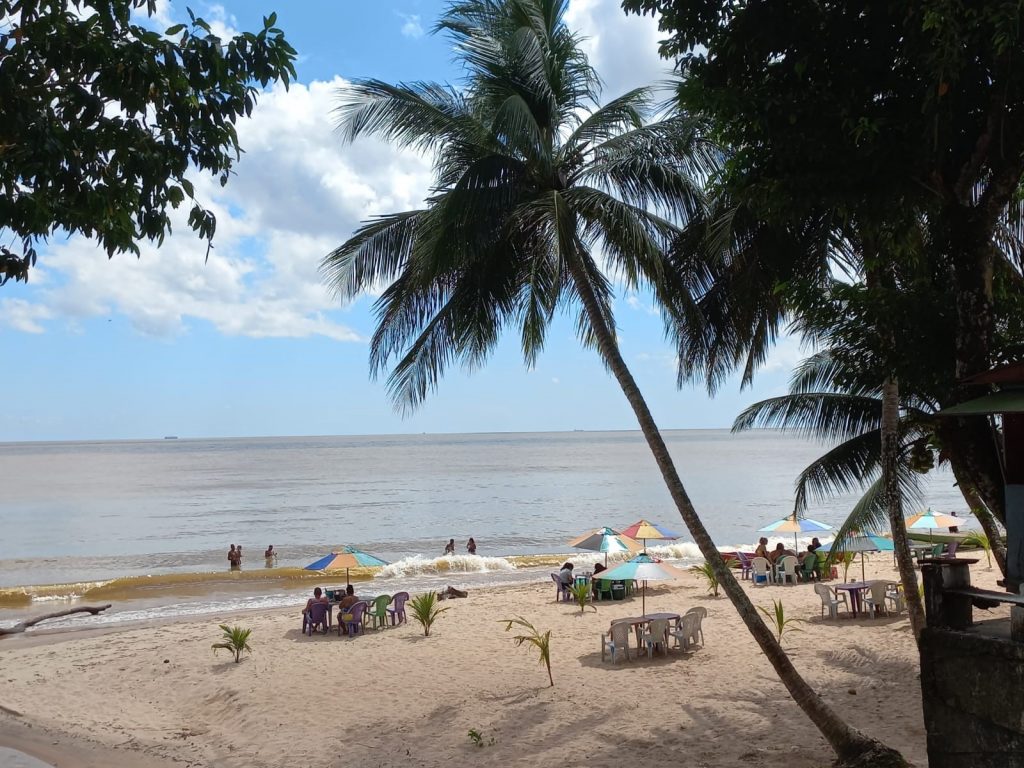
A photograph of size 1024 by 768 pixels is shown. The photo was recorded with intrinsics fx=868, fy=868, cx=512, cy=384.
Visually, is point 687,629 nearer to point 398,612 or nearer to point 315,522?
point 398,612

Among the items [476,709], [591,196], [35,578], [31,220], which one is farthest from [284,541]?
[31,220]

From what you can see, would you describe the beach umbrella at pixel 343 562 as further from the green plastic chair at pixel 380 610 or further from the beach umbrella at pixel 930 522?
the beach umbrella at pixel 930 522

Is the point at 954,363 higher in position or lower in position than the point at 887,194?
lower

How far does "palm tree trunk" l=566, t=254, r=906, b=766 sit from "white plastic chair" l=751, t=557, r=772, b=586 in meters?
10.2

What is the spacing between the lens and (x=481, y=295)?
9.62 m

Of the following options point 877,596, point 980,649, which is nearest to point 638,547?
point 877,596

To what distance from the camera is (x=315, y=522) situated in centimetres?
4278

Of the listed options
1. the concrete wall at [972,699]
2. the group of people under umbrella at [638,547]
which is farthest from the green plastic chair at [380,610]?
the concrete wall at [972,699]

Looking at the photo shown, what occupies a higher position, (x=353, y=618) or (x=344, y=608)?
(x=344, y=608)

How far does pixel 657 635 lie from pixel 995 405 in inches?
271

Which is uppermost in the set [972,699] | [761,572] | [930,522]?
[930,522]

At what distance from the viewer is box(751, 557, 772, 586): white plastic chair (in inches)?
718

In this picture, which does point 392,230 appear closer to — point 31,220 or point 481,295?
point 481,295

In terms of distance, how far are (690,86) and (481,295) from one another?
3434 millimetres
